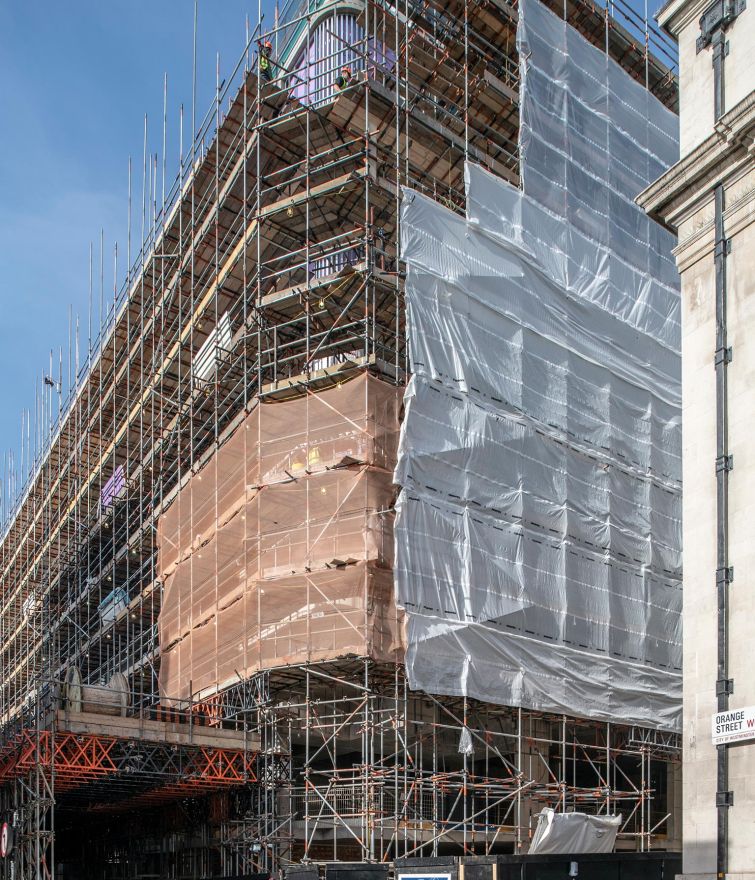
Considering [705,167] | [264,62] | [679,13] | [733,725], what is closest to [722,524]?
[733,725]

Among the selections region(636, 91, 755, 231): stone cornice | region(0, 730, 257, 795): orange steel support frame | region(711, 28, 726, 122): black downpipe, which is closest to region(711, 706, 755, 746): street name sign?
region(636, 91, 755, 231): stone cornice

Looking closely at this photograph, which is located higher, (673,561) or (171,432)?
(171,432)

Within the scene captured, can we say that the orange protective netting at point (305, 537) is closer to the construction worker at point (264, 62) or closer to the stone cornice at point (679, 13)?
the construction worker at point (264, 62)

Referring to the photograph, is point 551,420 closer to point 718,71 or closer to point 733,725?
point 718,71

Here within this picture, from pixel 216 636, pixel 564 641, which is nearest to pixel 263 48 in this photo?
pixel 216 636

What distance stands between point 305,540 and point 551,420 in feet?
25.7

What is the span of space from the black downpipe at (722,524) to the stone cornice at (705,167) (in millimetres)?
360

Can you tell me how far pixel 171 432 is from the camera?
3719 centimetres

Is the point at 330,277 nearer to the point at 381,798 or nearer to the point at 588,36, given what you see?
the point at 381,798

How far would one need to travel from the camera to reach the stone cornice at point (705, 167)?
60.0 ft

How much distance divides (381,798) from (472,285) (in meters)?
13.3

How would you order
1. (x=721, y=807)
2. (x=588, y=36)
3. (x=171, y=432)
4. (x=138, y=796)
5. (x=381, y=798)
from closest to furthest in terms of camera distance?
(x=721, y=807) < (x=381, y=798) < (x=138, y=796) < (x=171, y=432) < (x=588, y=36)

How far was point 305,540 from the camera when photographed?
2791 cm

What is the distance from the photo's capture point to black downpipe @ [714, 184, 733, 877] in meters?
16.8
